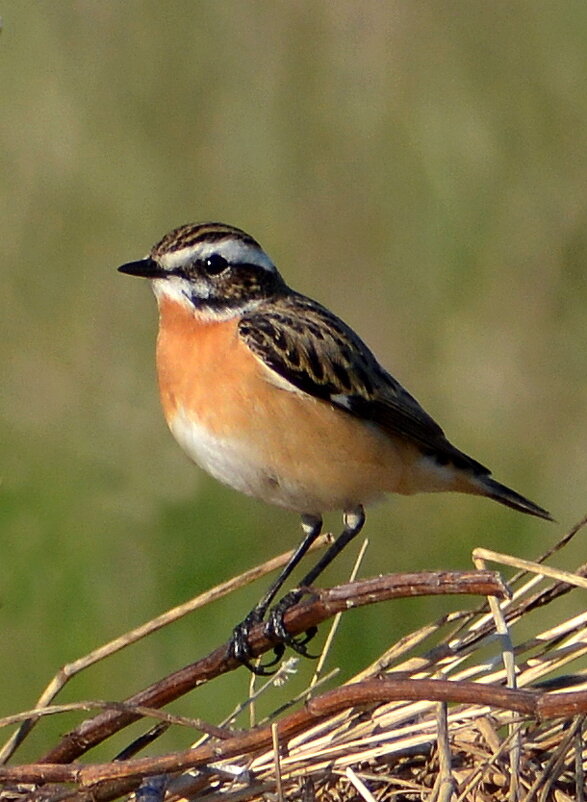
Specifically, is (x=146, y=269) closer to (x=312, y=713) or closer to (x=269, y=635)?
(x=269, y=635)

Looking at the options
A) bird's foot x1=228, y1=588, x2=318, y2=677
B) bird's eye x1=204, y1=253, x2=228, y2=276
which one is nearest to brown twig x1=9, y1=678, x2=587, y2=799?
bird's foot x1=228, y1=588, x2=318, y2=677

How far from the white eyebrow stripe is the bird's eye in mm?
16

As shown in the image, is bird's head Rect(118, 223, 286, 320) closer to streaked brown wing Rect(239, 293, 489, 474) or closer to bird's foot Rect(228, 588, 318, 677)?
streaked brown wing Rect(239, 293, 489, 474)

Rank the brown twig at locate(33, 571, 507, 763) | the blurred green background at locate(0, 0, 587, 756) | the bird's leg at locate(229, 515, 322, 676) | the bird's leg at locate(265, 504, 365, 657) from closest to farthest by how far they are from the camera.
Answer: the brown twig at locate(33, 571, 507, 763) → the bird's leg at locate(229, 515, 322, 676) → the bird's leg at locate(265, 504, 365, 657) → the blurred green background at locate(0, 0, 587, 756)

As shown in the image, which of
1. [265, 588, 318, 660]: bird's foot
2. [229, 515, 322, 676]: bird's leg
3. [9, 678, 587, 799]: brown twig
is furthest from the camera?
[265, 588, 318, 660]: bird's foot

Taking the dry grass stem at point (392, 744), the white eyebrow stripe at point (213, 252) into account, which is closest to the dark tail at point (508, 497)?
the white eyebrow stripe at point (213, 252)

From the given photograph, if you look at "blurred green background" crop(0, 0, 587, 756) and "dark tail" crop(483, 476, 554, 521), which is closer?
"dark tail" crop(483, 476, 554, 521)

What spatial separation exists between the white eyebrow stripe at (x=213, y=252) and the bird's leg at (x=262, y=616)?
1.11 m

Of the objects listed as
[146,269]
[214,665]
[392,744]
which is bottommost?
[392,744]

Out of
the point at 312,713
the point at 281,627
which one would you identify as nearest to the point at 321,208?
the point at 281,627

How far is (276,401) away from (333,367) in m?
0.41

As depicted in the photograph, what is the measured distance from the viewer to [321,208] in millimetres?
9359

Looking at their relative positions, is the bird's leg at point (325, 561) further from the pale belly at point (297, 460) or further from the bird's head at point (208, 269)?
the bird's head at point (208, 269)

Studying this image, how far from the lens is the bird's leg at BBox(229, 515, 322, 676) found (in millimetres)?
5844
